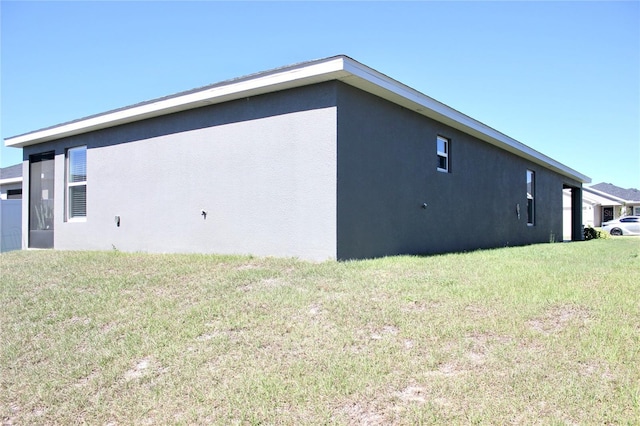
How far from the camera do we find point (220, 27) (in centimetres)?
977

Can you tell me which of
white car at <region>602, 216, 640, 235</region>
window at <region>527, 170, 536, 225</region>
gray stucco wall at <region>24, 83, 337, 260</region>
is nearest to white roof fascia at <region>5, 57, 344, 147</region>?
gray stucco wall at <region>24, 83, 337, 260</region>

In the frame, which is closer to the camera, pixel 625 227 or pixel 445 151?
pixel 445 151

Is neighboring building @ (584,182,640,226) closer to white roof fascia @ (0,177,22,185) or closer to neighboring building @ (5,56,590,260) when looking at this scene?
neighboring building @ (5,56,590,260)

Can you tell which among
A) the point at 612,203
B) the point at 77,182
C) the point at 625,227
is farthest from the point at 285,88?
the point at 612,203

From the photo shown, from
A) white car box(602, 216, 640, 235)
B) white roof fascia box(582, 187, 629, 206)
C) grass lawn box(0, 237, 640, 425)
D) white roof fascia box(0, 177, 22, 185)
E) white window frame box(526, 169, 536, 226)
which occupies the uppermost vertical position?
white roof fascia box(582, 187, 629, 206)

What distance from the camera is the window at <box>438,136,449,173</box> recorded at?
11688 millimetres

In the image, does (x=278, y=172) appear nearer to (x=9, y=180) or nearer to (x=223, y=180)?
(x=223, y=180)

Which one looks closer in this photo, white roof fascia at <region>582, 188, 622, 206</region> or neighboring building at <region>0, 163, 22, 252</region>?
neighboring building at <region>0, 163, 22, 252</region>

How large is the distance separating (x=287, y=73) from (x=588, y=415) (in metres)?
6.59

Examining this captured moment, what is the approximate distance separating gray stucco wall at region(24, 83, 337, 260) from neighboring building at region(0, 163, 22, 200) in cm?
936

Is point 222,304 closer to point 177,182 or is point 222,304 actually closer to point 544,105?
point 177,182

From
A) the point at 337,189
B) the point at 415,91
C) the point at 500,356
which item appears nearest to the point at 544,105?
the point at 415,91

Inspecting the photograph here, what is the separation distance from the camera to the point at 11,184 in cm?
2042

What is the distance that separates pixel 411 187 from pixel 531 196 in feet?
32.3
